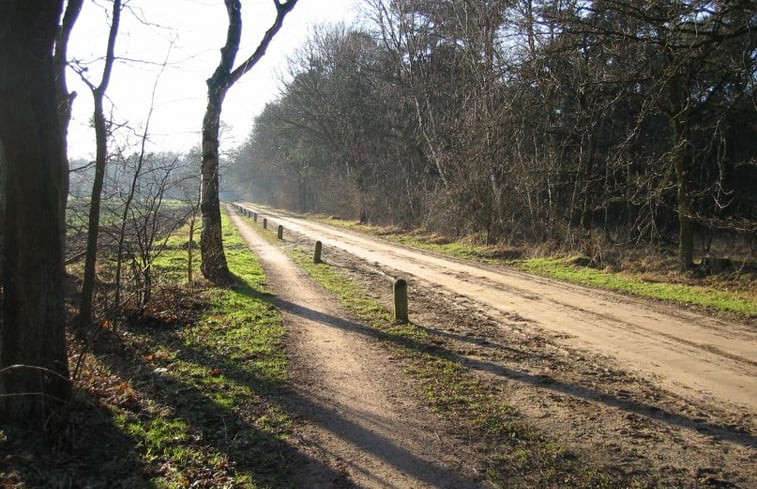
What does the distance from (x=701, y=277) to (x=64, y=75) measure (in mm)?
14441

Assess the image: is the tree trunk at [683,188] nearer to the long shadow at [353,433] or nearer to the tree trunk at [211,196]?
the tree trunk at [211,196]

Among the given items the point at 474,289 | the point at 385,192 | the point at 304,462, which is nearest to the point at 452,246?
the point at 474,289

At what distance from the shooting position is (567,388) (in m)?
6.09

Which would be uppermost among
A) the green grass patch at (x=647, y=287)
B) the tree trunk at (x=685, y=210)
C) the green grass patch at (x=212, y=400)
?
the tree trunk at (x=685, y=210)

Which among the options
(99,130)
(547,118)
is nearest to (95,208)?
(99,130)

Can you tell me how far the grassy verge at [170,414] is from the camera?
4.07 meters

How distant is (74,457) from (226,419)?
4.44 feet

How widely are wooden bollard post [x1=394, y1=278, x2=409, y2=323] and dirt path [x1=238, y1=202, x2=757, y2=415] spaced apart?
7.06 ft

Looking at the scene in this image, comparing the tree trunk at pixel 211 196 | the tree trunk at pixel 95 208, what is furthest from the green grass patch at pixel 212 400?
the tree trunk at pixel 211 196

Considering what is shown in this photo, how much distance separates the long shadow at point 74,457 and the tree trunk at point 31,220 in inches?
8.3

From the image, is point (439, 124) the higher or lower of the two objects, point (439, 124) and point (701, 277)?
the higher

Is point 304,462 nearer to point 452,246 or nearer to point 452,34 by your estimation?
point 452,246

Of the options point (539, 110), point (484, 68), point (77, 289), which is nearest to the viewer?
point (77, 289)

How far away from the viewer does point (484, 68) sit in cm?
2044
